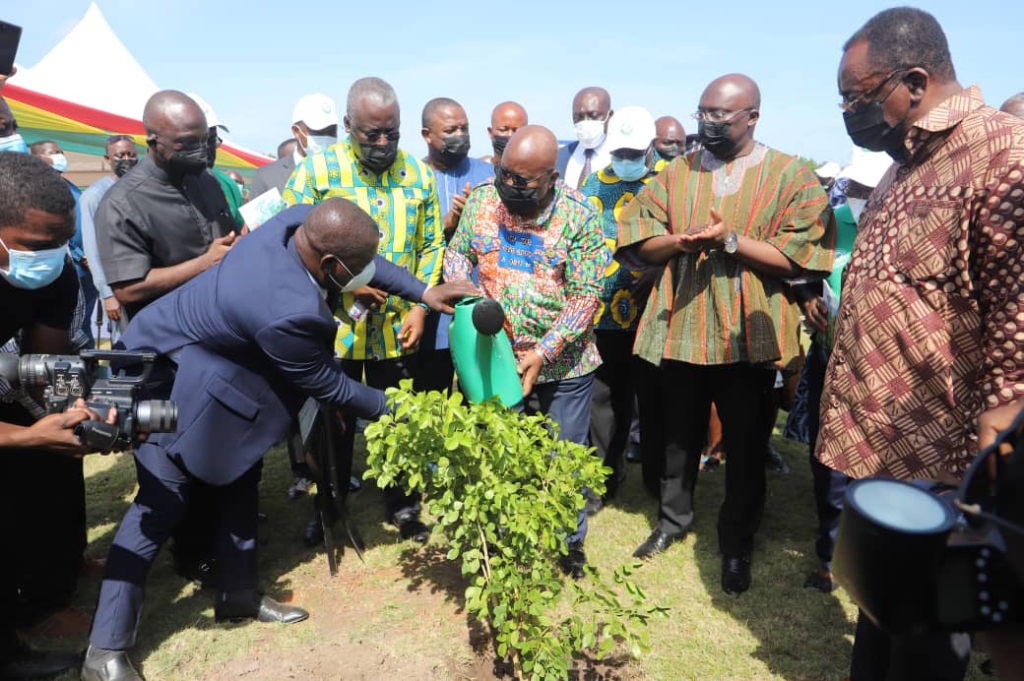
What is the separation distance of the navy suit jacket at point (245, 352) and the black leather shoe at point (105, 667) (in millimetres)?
752

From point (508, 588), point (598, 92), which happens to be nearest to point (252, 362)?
point (508, 588)

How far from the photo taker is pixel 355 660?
9.63 ft

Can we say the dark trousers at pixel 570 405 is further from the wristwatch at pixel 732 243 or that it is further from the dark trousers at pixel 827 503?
the dark trousers at pixel 827 503

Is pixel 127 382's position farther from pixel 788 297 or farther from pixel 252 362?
pixel 788 297

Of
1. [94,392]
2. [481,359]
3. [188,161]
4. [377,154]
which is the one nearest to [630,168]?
[377,154]

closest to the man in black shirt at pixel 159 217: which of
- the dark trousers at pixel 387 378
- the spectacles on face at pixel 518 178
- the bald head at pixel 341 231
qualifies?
the dark trousers at pixel 387 378

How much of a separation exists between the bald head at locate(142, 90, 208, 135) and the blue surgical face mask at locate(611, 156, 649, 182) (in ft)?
7.91

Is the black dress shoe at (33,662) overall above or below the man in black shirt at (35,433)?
below

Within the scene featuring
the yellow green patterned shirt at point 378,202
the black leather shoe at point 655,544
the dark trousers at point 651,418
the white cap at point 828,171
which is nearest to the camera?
the yellow green patterned shirt at point 378,202

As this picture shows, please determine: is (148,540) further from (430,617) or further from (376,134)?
(376,134)

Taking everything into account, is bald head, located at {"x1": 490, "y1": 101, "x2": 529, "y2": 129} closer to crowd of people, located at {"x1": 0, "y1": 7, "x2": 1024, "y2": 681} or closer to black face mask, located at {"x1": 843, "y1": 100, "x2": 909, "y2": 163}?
crowd of people, located at {"x1": 0, "y1": 7, "x2": 1024, "y2": 681}

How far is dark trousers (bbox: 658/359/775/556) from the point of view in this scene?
3.34 m

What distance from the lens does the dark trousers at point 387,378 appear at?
12.4 feet

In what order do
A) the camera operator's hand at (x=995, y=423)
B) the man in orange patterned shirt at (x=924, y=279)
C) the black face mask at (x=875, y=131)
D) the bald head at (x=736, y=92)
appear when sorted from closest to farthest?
the camera operator's hand at (x=995, y=423)
the man in orange patterned shirt at (x=924, y=279)
the black face mask at (x=875, y=131)
the bald head at (x=736, y=92)
